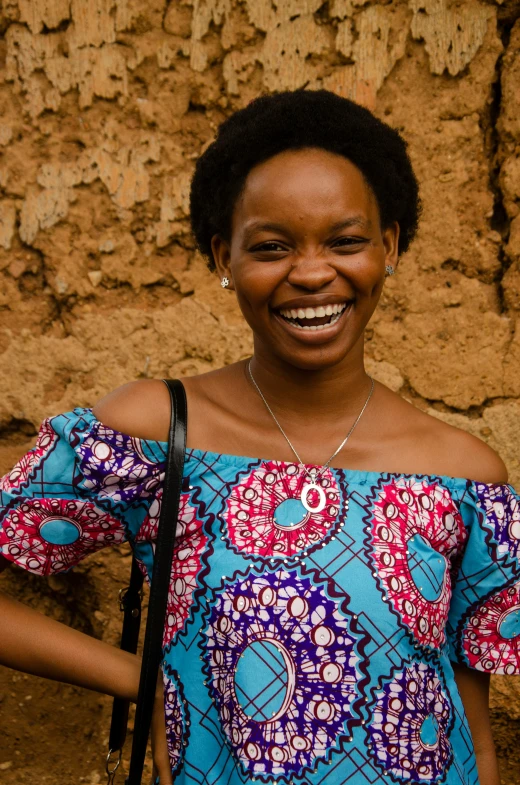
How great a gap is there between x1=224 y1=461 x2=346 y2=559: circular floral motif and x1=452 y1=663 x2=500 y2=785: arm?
0.49 metres

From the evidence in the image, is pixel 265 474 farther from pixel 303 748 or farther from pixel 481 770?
pixel 481 770

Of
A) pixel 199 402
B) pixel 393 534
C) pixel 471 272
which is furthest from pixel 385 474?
pixel 471 272

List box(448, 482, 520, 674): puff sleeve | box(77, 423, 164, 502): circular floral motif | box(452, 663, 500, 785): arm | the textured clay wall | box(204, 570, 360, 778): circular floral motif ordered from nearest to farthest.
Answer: box(204, 570, 360, 778): circular floral motif → box(77, 423, 164, 502): circular floral motif → box(448, 482, 520, 674): puff sleeve → box(452, 663, 500, 785): arm → the textured clay wall

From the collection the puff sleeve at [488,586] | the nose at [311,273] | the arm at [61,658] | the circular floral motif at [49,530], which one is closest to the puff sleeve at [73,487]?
the circular floral motif at [49,530]

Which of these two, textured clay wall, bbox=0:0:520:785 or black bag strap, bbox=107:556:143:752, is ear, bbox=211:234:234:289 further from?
textured clay wall, bbox=0:0:520:785

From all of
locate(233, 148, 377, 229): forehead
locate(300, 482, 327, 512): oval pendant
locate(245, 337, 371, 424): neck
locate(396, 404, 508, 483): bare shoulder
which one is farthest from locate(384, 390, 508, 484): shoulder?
locate(233, 148, 377, 229): forehead

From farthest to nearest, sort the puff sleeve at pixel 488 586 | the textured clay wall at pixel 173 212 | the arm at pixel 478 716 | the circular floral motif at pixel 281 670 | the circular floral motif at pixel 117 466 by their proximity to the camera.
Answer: the textured clay wall at pixel 173 212
the arm at pixel 478 716
the puff sleeve at pixel 488 586
the circular floral motif at pixel 117 466
the circular floral motif at pixel 281 670

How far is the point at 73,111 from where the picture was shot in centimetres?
267

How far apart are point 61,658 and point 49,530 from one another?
0.76 ft

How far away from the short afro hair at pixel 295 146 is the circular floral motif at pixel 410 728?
2.87 feet

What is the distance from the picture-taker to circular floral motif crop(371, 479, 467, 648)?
143 cm

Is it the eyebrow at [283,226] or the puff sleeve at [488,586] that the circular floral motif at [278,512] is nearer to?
the puff sleeve at [488,586]

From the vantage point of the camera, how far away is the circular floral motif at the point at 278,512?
1413 millimetres

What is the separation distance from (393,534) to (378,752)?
37 centimetres
